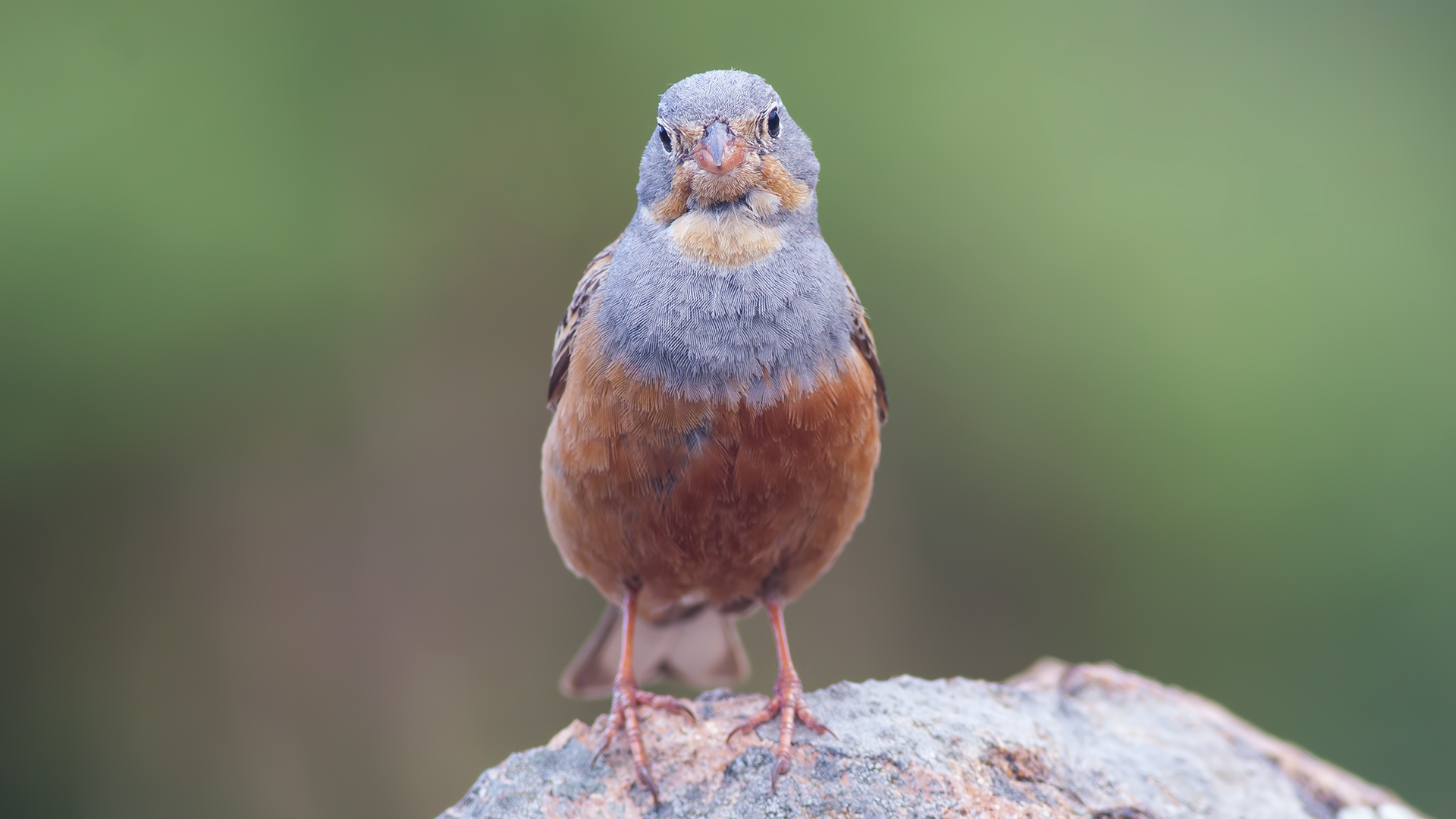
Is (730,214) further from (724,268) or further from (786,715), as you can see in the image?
(786,715)

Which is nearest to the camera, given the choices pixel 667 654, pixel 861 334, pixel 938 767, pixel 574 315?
pixel 938 767

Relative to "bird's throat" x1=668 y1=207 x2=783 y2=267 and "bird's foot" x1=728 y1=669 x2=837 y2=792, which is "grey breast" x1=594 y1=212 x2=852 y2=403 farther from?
"bird's foot" x1=728 y1=669 x2=837 y2=792

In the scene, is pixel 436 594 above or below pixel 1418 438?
below

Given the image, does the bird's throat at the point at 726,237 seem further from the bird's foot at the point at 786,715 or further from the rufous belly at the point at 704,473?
the bird's foot at the point at 786,715

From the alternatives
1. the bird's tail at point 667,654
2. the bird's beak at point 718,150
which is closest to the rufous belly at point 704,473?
the bird's beak at point 718,150

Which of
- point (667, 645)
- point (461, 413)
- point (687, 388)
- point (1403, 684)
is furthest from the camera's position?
point (461, 413)

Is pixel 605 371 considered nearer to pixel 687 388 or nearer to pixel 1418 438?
pixel 687 388

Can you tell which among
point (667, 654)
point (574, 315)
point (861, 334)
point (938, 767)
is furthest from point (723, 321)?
point (667, 654)

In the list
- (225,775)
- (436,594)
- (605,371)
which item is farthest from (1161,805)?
(225,775)
